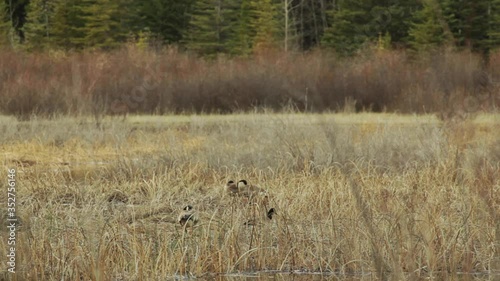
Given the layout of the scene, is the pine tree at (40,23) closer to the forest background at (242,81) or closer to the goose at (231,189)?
the forest background at (242,81)

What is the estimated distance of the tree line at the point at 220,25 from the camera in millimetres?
36469

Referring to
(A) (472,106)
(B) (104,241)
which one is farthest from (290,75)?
(B) (104,241)

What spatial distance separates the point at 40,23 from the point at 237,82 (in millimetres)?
27102

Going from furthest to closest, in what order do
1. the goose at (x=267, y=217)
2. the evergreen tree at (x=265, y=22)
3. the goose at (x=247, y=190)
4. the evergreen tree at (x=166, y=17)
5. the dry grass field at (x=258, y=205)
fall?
1. the evergreen tree at (x=166, y=17)
2. the evergreen tree at (x=265, y=22)
3. the goose at (x=247, y=190)
4. the goose at (x=267, y=217)
5. the dry grass field at (x=258, y=205)

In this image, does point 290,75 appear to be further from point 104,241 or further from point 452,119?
point 104,241

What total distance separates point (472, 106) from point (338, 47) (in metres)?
25.5

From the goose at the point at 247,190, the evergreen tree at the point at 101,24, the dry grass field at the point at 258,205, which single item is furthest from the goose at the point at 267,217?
the evergreen tree at the point at 101,24

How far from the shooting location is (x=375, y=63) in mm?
21406

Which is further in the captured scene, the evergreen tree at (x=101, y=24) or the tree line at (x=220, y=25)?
the evergreen tree at (x=101, y=24)

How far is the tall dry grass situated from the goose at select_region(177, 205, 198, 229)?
10392 millimetres

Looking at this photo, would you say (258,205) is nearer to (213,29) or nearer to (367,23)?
(367,23)

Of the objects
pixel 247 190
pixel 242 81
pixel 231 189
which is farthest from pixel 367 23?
pixel 247 190

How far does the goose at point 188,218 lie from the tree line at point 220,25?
93.6 ft

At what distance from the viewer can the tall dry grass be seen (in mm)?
17641
